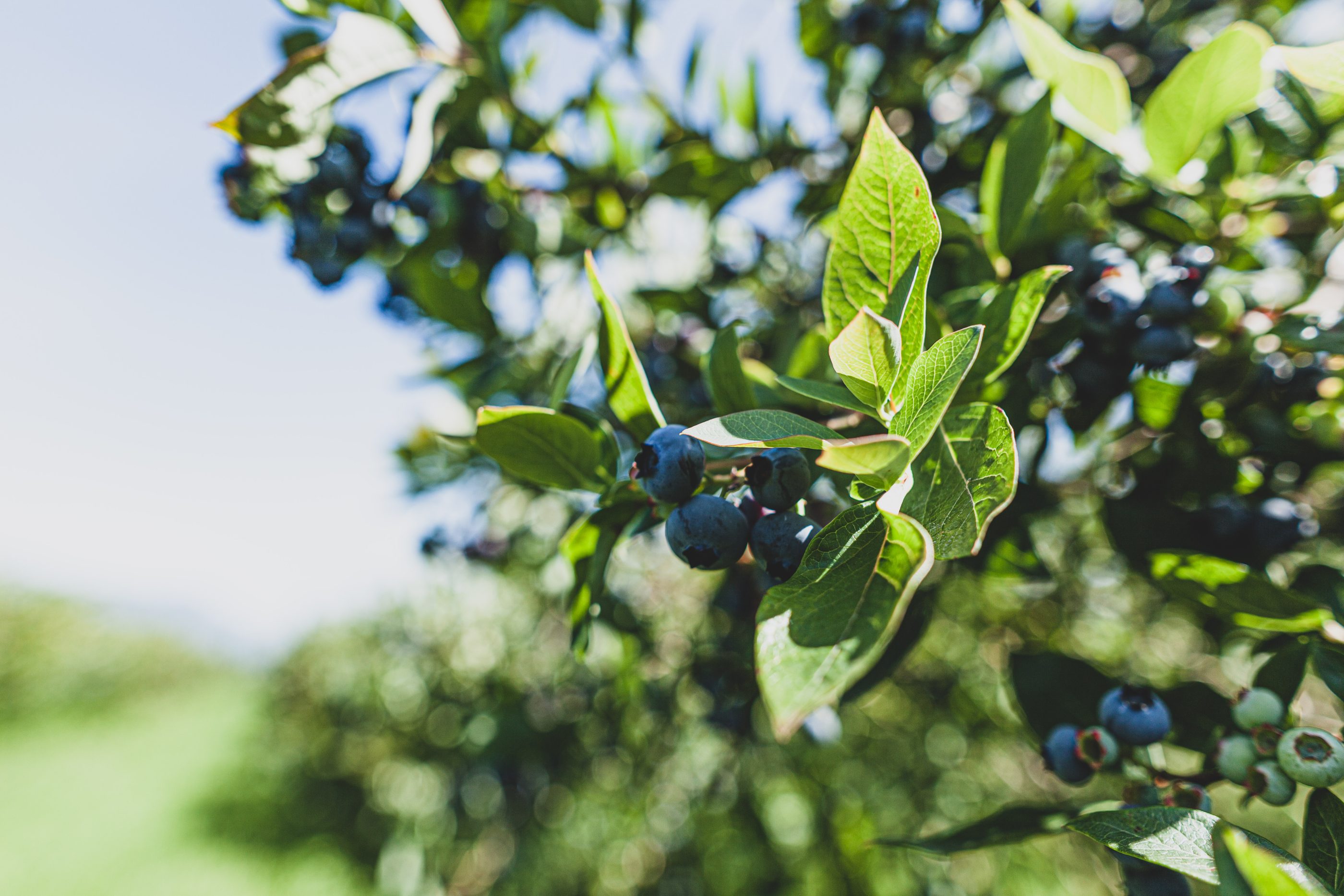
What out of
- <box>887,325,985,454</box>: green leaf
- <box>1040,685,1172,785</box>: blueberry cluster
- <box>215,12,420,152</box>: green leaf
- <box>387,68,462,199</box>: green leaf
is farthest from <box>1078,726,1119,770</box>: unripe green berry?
<box>215,12,420,152</box>: green leaf

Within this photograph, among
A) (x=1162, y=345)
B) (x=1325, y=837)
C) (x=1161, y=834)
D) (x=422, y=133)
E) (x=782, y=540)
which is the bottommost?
(x=1325, y=837)

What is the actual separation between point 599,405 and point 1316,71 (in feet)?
3.83

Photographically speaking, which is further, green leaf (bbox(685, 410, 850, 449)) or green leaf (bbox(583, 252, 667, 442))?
green leaf (bbox(583, 252, 667, 442))

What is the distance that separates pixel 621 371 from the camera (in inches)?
24.5

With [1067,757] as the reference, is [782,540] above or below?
above

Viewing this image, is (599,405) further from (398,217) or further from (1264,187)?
(1264,187)

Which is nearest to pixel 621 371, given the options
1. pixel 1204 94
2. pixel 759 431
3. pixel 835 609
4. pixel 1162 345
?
pixel 759 431

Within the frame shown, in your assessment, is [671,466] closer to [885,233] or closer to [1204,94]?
[885,233]

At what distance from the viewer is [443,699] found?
10.1 feet

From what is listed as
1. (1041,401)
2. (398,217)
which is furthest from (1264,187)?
(398,217)

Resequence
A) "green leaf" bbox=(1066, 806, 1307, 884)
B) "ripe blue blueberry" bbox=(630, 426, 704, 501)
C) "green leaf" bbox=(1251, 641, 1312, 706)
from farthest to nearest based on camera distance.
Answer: "green leaf" bbox=(1251, 641, 1312, 706) < "ripe blue blueberry" bbox=(630, 426, 704, 501) < "green leaf" bbox=(1066, 806, 1307, 884)

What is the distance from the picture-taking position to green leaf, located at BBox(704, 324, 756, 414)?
0.66 metres

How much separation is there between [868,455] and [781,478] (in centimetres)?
18

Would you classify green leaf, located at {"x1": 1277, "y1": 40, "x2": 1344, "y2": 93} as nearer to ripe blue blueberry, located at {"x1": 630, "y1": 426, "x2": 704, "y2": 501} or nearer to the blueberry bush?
the blueberry bush
